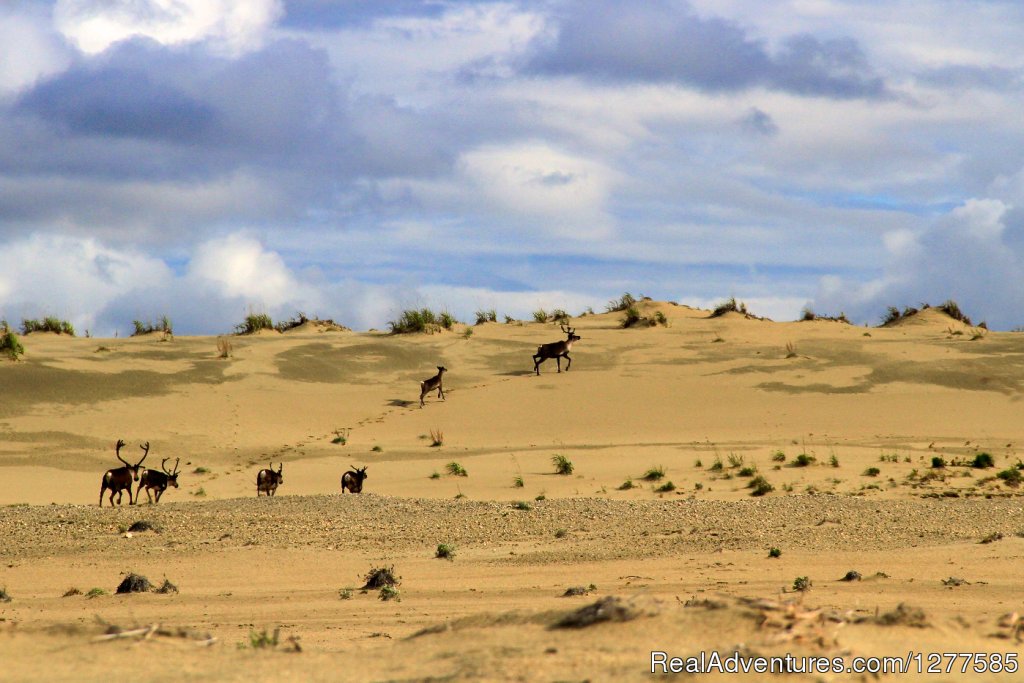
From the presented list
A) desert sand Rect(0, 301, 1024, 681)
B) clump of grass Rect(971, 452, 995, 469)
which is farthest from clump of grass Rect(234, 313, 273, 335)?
clump of grass Rect(971, 452, 995, 469)

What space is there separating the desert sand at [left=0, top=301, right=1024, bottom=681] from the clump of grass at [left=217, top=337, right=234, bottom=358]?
25 cm

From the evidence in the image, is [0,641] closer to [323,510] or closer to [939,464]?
[323,510]

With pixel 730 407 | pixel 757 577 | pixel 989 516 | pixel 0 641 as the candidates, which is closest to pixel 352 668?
pixel 0 641

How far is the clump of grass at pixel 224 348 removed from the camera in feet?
123

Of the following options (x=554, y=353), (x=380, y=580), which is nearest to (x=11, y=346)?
(x=554, y=353)

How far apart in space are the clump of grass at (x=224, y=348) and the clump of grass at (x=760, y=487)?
20817 millimetres

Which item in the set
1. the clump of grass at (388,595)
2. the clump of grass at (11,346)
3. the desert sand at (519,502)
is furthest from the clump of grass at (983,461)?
the clump of grass at (11,346)

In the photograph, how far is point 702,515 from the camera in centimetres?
1739

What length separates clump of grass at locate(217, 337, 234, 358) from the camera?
3756cm

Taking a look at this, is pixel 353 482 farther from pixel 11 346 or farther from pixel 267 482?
pixel 11 346

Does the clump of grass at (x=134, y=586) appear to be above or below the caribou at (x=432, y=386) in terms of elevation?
below

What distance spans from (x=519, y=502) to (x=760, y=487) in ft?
15.9

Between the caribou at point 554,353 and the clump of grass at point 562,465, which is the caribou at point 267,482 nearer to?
the clump of grass at point 562,465

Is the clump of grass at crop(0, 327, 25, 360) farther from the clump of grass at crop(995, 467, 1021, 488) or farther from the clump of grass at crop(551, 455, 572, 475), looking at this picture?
the clump of grass at crop(995, 467, 1021, 488)
